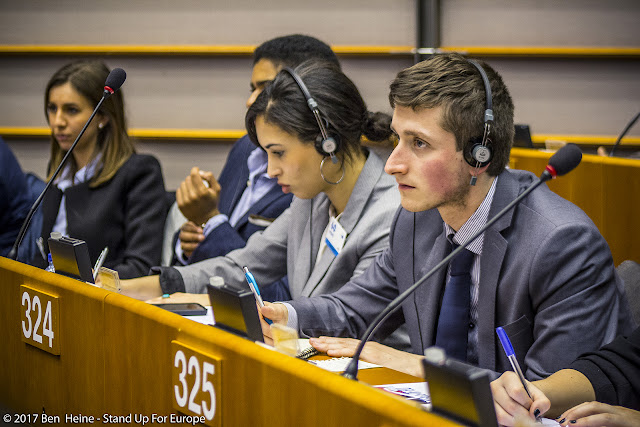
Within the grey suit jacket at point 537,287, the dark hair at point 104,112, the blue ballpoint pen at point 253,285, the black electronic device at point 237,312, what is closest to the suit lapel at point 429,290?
the grey suit jacket at point 537,287

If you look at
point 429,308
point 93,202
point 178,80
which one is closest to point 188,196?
point 93,202

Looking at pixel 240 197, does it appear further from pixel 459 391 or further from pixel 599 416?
pixel 459 391

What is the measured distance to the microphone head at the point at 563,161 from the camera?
1.24 m

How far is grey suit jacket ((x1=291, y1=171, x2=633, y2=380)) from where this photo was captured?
1.40 meters

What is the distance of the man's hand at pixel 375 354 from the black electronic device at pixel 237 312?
0.39 m

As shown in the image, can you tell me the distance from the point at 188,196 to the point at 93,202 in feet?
1.47

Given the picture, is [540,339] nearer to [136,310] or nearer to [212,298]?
[212,298]

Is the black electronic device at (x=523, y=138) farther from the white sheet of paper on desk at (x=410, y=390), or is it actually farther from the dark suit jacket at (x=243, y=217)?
the white sheet of paper on desk at (x=410, y=390)

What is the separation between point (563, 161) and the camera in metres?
1.25

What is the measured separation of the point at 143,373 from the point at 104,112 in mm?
1866

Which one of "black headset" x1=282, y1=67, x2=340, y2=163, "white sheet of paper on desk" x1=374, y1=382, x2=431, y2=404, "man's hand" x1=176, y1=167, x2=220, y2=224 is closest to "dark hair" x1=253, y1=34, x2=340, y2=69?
"man's hand" x1=176, y1=167, x2=220, y2=224

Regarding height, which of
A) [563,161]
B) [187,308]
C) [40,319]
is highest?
[563,161]

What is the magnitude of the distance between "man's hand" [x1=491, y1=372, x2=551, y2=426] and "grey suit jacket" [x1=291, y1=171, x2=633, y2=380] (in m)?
0.26

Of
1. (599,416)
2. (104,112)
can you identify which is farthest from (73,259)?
(104,112)
